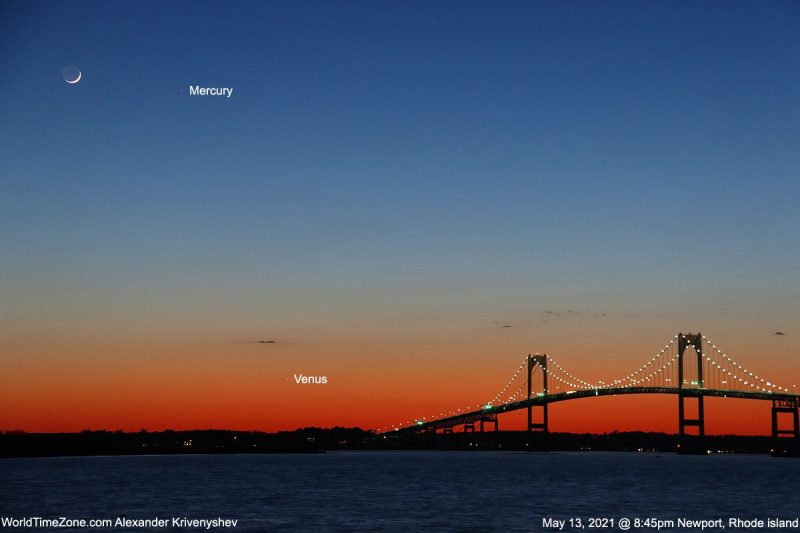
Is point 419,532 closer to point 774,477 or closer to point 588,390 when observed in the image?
point 774,477

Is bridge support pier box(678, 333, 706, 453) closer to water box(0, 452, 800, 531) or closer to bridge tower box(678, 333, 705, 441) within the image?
bridge tower box(678, 333, 705, 441)

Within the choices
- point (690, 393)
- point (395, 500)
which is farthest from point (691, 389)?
point (395, 500)

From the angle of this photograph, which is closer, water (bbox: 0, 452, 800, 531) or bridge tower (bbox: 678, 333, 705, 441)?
water (bbox: 0, 452, 800, 531)

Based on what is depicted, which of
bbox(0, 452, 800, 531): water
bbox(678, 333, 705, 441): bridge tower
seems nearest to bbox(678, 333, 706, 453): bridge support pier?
bbox(678, 333, 705, 441): bridge tower

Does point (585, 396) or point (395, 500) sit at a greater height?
point (585, 396)

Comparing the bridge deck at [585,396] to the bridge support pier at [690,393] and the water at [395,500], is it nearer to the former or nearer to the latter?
the bridge support pier at [690,393]

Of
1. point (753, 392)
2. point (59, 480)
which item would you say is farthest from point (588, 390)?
point (59, 480)

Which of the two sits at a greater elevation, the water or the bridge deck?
the bridge deck

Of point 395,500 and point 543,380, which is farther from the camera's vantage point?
point 543,380

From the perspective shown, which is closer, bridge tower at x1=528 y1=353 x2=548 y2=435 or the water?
the water

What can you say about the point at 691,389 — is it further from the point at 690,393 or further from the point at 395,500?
the point at 395,500

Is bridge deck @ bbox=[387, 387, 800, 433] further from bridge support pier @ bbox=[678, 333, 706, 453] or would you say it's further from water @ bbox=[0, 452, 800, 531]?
water @ bbox=[0, 452, 800, 531]
